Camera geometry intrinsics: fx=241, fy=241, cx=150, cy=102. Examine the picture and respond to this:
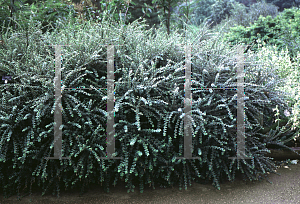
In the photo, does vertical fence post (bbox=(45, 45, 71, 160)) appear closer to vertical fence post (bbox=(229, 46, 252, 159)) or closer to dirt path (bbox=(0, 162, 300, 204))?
dirt path (bbox=(0, 162, 300, 204))

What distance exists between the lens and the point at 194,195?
1.96 metres

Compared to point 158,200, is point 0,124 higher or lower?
higher

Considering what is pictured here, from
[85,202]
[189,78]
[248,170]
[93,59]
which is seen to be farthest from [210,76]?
[85,202]

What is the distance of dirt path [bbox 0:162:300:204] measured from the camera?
1.88m

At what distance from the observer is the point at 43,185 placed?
1.96 m

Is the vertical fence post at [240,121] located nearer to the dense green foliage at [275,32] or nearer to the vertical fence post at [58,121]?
the vertical fence post at [58,121]

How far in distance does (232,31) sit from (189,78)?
5.77 m

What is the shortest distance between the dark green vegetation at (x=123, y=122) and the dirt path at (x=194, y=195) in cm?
7

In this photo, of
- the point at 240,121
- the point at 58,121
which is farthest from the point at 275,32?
the point at 58,121

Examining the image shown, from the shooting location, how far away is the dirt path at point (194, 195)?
1.88 meters

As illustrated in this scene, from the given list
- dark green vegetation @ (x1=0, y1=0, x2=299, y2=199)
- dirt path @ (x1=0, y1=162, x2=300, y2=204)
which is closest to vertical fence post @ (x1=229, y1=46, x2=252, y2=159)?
dark green vegetation @ (x1=0, y1=0, x2=299, y2=199)

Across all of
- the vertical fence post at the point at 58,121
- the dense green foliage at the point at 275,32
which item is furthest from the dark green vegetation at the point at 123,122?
the dense green foliage at the point at 275,32

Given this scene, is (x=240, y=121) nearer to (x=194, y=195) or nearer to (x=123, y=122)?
(x=194, y=195)

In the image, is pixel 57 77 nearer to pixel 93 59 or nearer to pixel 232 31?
pixel 93 59
